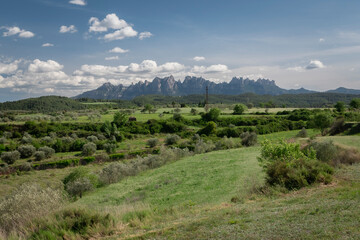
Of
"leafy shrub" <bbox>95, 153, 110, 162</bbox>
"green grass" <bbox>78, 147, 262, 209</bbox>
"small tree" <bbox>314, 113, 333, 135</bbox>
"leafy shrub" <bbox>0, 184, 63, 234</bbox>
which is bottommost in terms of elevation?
"leafy shrub" <bbox>95, 153, 110, 162</bbox>

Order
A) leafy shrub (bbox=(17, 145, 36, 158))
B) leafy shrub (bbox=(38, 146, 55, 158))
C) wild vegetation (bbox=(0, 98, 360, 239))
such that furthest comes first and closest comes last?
leafy shrub (bbox=(38, 146, 55, 158))
leafy shrub (bbox=(17, 145, 36, 158))
wild vegetation (bbox=(0, 98, 360, 239))

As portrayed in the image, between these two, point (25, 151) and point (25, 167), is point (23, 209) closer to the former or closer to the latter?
point (25, 167)

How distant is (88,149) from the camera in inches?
1873

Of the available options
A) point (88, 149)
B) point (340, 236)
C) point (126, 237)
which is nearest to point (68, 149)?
point (88, 149)

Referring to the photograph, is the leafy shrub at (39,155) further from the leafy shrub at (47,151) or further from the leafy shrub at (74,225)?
the leafy shrub at (74,225)

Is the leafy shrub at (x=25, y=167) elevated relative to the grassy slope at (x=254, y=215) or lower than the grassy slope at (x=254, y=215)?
lower

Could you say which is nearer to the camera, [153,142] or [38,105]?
[153,142]

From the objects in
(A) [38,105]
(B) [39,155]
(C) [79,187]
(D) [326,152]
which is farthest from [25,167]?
(A) [38,105]

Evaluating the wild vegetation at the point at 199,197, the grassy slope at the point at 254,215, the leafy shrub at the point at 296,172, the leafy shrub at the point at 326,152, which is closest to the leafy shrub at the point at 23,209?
the wild vegetation at the point at 199,197

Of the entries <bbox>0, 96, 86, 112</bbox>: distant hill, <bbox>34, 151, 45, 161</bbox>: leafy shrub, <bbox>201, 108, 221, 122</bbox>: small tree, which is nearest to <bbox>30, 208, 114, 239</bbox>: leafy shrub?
<bbox>34, 151, 45, 161</bbox>: leafy shrub

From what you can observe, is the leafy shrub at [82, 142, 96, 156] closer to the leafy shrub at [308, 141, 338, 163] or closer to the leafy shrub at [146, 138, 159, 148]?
the leafy shrub at [146, 138, 159, 148]

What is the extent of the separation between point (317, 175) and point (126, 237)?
10.9 meters

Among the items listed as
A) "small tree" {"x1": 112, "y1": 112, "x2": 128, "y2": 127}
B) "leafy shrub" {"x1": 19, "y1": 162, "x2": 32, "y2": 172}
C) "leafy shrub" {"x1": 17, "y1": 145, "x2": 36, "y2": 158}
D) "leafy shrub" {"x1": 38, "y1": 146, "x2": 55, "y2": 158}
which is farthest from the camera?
"small tree" {"x1": 112, "y1": 112, "x2": 128, "y2": 127}

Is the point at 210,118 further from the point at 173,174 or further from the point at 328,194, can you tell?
the point at 328,194
